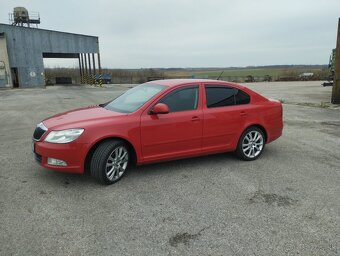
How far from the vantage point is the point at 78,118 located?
4.57 meters

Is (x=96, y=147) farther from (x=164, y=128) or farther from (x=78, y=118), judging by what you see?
(x=164, y=128)

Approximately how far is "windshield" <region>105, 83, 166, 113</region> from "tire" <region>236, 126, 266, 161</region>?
5.97 ft

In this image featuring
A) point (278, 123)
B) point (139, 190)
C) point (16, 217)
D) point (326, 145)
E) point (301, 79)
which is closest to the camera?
point (16, 217)

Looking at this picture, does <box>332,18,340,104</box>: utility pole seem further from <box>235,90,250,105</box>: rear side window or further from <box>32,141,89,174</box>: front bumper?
<box>32,141,89,174</box>: front bumper

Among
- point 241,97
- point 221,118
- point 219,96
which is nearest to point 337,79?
point 241,97

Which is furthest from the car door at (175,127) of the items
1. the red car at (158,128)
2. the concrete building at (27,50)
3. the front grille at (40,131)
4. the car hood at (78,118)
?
the concrete building at (27,50)

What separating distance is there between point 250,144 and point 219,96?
3.66 feet

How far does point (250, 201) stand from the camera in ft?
12.9

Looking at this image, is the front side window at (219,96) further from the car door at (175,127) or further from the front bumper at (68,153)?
the front bumper at (68,153)

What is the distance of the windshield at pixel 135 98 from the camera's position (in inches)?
192

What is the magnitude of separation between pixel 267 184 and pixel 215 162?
123cm

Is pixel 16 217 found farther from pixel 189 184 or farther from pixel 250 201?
pixel 250 201

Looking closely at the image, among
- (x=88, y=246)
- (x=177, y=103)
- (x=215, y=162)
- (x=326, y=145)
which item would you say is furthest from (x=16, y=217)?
(x=326, y=145)

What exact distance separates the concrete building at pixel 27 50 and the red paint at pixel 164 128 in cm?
3135
